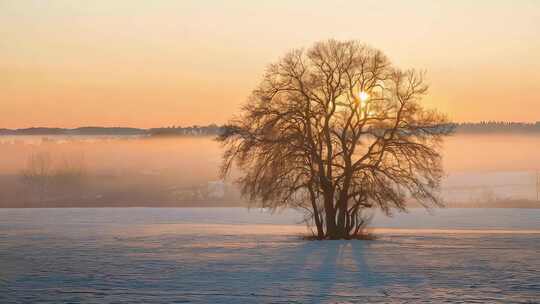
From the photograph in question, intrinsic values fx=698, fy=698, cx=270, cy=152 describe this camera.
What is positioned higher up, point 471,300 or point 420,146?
point 420,146

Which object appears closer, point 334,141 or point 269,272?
point 269,272

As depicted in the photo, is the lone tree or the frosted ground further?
the lone tree

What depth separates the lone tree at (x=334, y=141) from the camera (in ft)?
135

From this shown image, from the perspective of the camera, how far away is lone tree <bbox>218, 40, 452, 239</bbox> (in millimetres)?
41156

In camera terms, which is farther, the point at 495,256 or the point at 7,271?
the point at 495,256

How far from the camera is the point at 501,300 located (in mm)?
18938

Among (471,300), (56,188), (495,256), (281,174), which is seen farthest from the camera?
(56,188)

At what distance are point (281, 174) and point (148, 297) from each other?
73.0 feet

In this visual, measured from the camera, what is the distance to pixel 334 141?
43.2m

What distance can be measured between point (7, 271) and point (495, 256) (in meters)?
20.5

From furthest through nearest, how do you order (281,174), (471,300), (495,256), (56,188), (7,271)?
(56,188) → (281,174) → (495,256) → (7,271) → (471,300)

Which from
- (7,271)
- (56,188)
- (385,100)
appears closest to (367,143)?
(385,100)

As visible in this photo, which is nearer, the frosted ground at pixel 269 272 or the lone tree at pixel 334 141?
the frosted ground at pixel 269 272

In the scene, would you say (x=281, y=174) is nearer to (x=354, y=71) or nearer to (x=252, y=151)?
(x=252, y=151)
